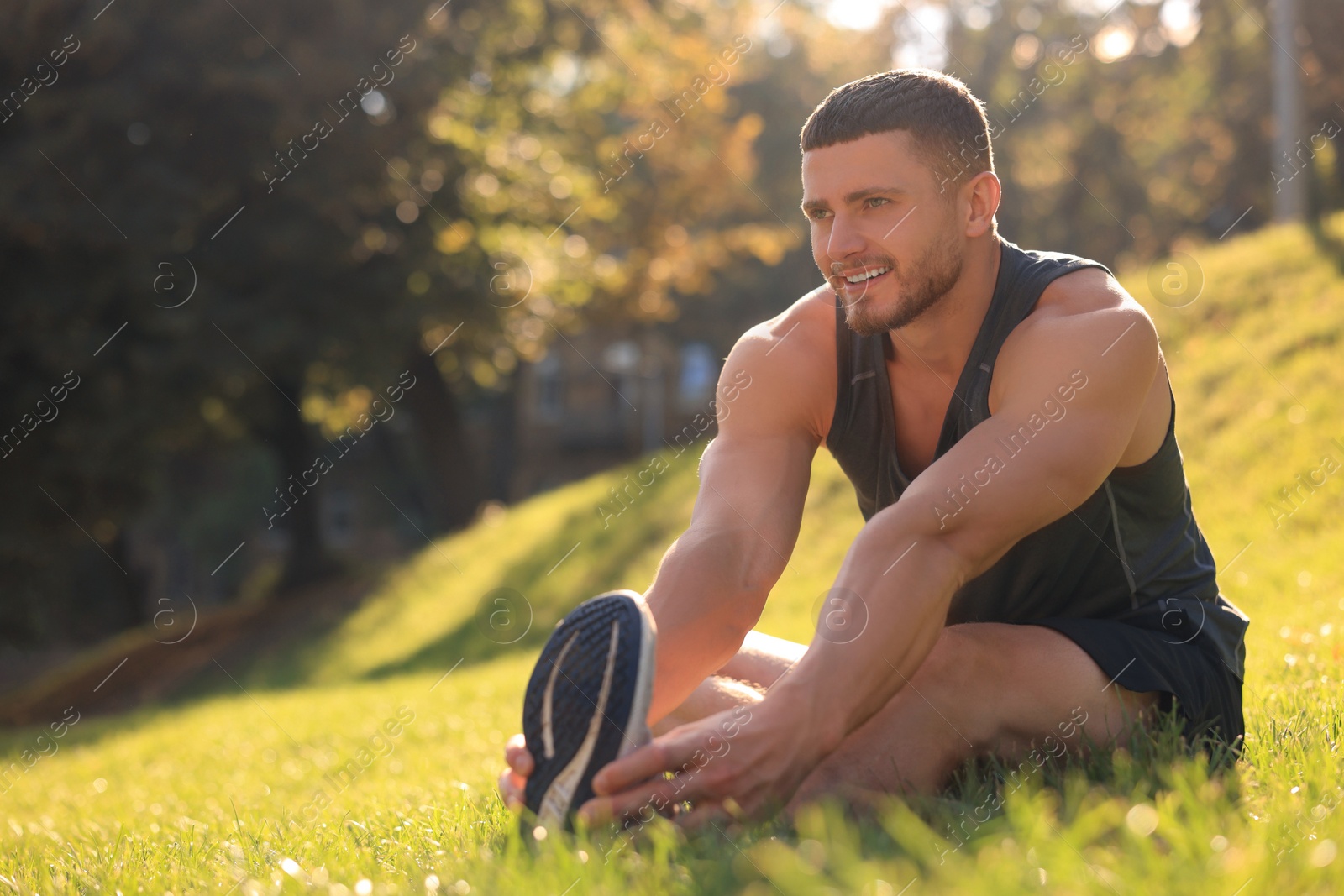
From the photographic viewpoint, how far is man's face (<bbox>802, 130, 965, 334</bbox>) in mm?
3076

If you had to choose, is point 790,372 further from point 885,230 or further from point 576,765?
point 576,765

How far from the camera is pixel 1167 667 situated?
2.92 metres

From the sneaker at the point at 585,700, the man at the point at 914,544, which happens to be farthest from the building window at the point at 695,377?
the sneaker at the point at 585,700

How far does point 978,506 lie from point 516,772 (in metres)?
1.16

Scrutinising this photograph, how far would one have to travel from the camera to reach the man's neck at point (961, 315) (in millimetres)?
3178

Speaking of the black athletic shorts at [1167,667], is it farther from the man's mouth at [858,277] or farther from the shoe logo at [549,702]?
the shoe logo at [549,702]

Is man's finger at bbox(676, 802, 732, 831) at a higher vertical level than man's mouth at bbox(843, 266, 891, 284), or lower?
lower

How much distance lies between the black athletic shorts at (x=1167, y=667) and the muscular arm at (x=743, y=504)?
734 mm

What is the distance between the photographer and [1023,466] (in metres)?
2.60

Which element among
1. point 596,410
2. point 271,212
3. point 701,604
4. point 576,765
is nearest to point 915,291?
point 701,604

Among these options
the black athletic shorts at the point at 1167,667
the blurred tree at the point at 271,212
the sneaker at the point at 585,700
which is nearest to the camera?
the sneaker at the point at 585,700

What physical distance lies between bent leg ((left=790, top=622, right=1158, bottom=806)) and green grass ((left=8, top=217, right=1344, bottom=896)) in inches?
3.8

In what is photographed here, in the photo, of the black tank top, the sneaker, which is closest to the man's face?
the black tank top

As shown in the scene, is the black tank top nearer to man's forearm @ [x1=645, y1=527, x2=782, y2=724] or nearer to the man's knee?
the man's knee
